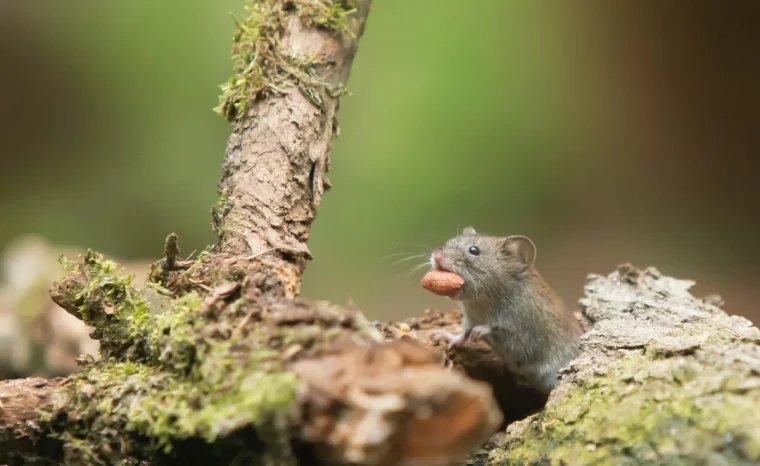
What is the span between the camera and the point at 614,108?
7.09m

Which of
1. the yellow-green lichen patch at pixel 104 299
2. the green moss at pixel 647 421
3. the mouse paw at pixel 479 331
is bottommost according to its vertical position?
the green moss at pixel 647 421

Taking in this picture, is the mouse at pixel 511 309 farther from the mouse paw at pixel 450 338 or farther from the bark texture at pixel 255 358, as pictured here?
the bark texture at pixel 255 358

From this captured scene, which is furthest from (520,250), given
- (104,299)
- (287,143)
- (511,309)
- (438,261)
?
(104,299)

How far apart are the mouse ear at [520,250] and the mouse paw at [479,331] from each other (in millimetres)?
548

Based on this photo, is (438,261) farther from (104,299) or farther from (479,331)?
(104,299)

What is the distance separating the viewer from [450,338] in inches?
148

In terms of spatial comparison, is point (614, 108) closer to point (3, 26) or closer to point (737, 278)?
point (737, 278)

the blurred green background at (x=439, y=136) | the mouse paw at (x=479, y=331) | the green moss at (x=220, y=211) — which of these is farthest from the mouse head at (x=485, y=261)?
the blurred green background at (x=439, y=136)

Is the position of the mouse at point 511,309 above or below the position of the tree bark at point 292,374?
above

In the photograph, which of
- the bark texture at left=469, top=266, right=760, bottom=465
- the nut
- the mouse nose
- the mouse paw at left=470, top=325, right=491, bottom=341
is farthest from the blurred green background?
the bark texture at left=469, top=266, right=760, bottom=465

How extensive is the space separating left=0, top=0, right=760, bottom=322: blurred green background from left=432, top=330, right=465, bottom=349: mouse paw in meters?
2.55

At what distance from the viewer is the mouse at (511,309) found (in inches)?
149

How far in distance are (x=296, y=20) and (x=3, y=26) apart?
18.3 feet

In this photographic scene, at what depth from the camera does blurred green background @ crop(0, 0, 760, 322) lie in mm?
6637
